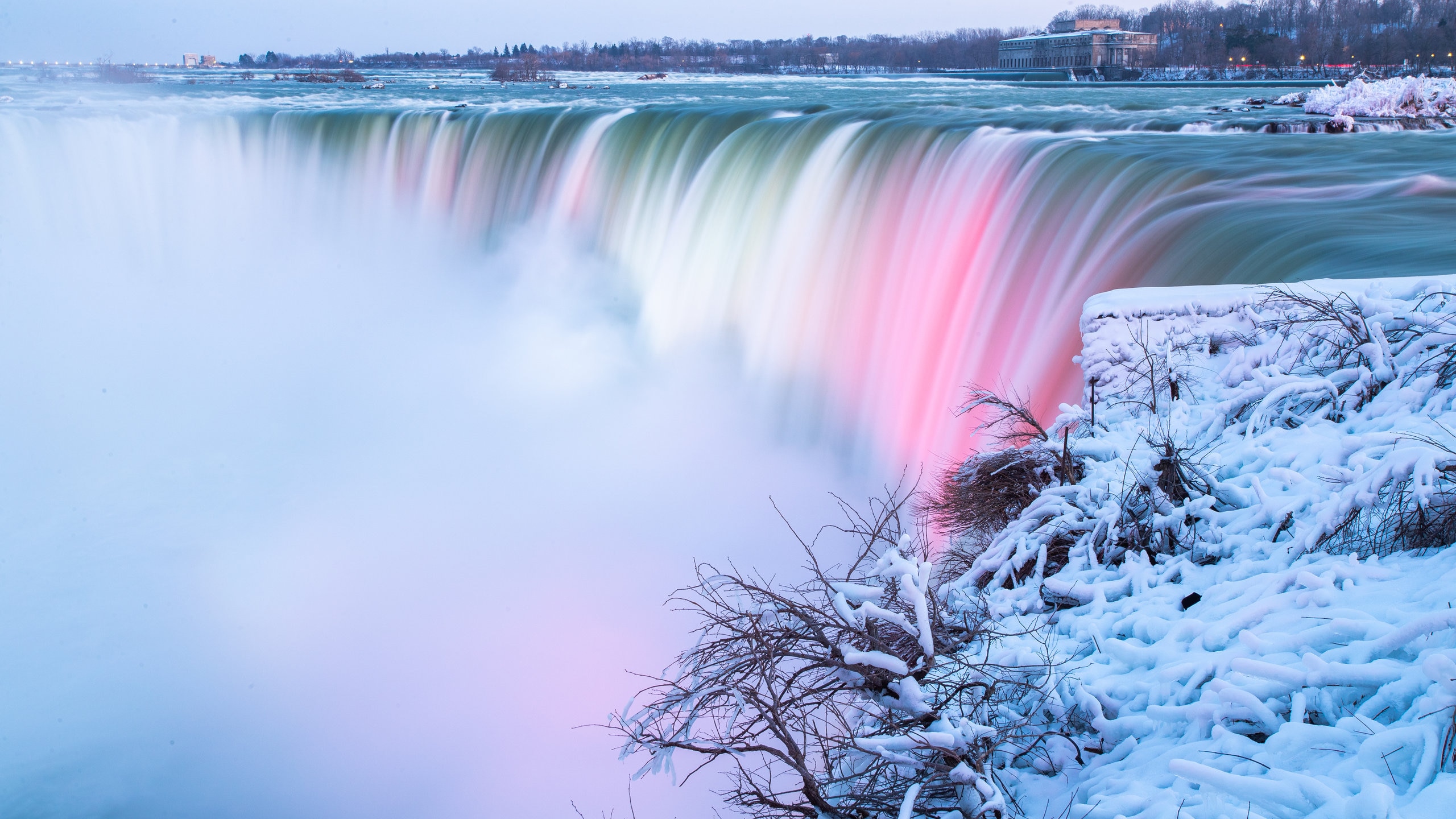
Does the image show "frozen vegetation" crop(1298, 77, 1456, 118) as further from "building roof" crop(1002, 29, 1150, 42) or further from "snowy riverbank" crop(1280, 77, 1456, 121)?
"building roof" crop(1002, 29, 1150, 42)

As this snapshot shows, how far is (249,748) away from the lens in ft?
25.5

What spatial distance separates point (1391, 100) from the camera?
16.0m

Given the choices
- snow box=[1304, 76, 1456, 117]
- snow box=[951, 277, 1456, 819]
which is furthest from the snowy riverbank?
snow box=[951, 277, 1456, 819]

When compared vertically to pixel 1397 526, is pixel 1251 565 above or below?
below

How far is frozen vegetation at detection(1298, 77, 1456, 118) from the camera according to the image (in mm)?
15789

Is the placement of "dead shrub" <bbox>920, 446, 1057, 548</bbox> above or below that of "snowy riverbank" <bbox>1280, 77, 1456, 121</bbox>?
below

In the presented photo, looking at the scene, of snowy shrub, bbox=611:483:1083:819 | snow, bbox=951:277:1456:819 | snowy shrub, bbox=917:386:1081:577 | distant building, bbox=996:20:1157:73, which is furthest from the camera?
distant building, bbox=996:20:1157:73

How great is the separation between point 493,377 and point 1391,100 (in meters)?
15.1

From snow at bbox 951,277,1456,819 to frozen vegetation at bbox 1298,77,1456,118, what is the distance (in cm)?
1231

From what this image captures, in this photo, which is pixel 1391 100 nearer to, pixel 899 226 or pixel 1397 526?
pixel 899 226

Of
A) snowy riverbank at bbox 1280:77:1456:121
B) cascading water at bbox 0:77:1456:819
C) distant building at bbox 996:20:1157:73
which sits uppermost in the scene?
distant building at bbox 996:20:1157:73

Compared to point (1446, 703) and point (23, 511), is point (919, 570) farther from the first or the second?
point (23, 511)

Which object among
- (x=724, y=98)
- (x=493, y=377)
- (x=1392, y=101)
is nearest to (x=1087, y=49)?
(x=724, y=98)

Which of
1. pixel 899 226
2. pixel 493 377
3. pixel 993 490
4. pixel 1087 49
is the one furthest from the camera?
pixel 1087 49
